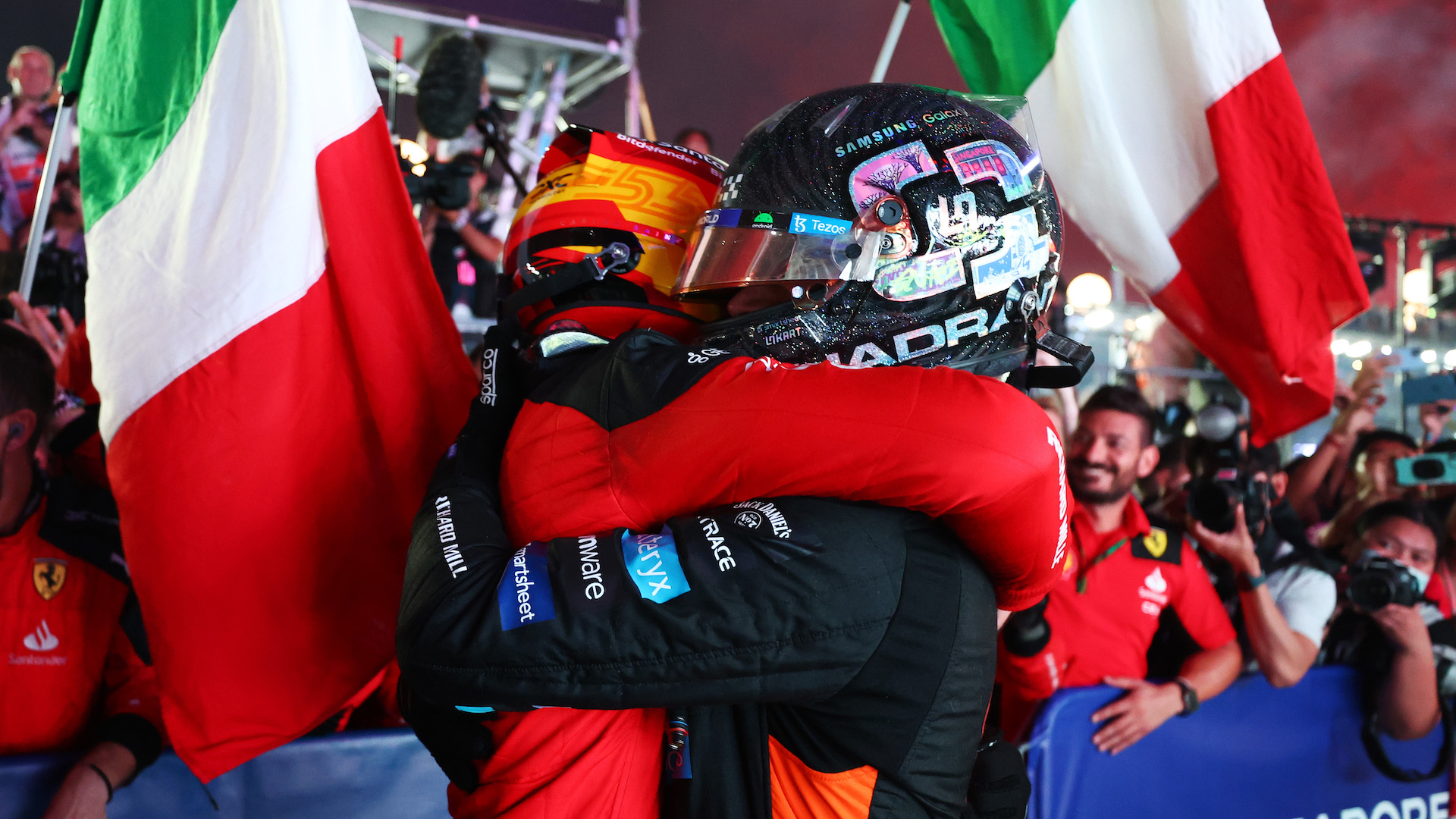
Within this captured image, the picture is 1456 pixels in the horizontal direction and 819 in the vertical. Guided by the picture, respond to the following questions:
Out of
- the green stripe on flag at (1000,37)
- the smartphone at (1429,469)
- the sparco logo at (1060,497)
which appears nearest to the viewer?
the sparco logo at (1060,497)

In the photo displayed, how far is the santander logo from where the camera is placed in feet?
7.24

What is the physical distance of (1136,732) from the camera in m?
2.97

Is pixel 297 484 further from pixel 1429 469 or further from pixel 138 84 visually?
pixel 1429 469

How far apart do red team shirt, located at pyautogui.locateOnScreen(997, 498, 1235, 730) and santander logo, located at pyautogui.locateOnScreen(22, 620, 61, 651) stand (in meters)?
2.54

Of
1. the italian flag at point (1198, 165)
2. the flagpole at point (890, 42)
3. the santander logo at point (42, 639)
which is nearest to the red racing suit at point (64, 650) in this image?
the santander logo at point (42, 639)

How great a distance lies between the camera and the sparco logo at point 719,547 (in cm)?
110

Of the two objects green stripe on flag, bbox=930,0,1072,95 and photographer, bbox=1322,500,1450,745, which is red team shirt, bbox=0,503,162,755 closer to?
green stripe on flag, bbox=930,0,1072,95

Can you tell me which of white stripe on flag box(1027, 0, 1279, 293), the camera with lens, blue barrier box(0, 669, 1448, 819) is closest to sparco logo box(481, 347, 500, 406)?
blue barrier box(0, 669, 1448, 819)

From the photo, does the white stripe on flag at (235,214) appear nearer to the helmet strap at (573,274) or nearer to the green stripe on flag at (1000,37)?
the helmet strap at (573,274)

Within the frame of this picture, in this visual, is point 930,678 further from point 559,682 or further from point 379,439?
point 379,439

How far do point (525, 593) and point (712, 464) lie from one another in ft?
0.86

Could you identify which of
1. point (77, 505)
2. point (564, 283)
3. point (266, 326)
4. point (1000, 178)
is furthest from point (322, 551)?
point (1000, 178)

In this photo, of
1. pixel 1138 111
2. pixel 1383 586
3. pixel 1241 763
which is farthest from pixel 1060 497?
pixel 1383 586

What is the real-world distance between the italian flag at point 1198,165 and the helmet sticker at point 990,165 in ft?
4.01
